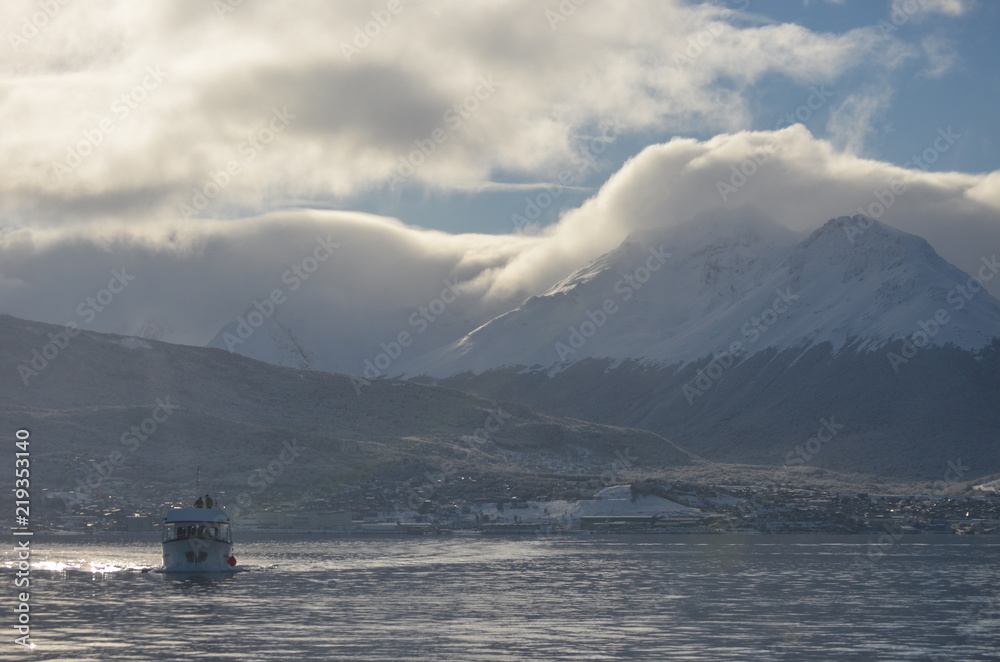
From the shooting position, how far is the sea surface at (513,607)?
71.6 meters

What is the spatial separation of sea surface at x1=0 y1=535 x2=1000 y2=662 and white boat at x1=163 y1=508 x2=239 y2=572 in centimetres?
303

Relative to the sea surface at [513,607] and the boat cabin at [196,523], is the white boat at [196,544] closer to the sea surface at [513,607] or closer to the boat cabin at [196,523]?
the boat cabin at [196,523]

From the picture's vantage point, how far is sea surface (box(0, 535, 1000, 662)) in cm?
7162

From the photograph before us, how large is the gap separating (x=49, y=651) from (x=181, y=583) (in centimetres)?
4327

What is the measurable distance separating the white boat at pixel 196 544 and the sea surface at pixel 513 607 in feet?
9.94

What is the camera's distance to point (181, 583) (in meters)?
112

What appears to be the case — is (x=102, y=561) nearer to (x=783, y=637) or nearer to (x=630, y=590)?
(x=630, y=590)

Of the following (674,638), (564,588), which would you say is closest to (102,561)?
(564,588)

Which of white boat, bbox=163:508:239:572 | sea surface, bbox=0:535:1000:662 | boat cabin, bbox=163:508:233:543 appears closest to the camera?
sea surface, bbox=0:535:1000:662
